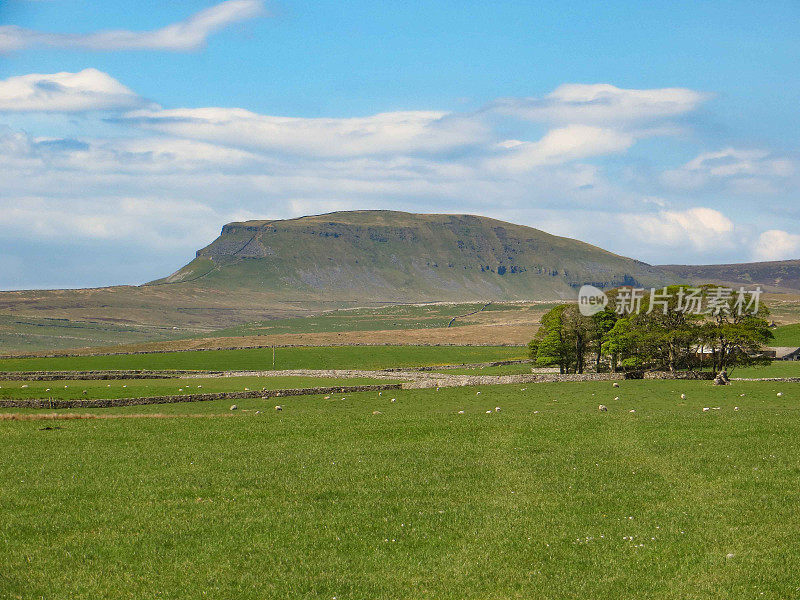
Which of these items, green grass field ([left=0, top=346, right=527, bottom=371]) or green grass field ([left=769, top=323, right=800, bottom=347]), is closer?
green grass field ([left=769, top=323, right=800, bottom=347])

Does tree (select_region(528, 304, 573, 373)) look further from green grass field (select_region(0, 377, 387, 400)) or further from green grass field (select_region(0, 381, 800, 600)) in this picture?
green grass field (select_region(0, 381, 800, 600))

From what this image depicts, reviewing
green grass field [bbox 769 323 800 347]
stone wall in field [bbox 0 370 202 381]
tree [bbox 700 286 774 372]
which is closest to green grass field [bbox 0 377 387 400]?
stone wall in field [bbox 0 370 202 381]

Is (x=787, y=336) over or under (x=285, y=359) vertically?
over

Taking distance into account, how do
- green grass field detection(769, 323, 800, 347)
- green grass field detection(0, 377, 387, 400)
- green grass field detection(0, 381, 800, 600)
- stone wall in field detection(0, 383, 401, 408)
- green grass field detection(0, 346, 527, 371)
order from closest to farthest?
green grass field detection(0, 381, 800, 600), stone wall in field detection(0, 383, 401, 408), green grass field detection(0, 377, 387, 400), green grass field detection(769, 323, 800, 347), green grass field detection(0, 346, 527, 371)

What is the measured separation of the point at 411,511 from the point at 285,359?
103996mm

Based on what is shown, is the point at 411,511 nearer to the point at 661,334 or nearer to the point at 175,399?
the point at 175,399

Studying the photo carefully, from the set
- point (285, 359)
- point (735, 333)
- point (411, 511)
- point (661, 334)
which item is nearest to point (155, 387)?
point (661, 334)

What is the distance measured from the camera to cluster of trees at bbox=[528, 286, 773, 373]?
236ft

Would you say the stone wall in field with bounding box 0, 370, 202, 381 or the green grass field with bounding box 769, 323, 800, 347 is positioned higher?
the green grass field with bounding box 769, 323, 800, 347

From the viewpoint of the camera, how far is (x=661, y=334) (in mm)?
75000

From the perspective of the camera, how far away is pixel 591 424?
32.9m

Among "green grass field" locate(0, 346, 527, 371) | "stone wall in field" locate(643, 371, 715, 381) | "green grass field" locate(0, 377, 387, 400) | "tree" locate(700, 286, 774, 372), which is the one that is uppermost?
"tree" locate(700, 286, 774, 372)

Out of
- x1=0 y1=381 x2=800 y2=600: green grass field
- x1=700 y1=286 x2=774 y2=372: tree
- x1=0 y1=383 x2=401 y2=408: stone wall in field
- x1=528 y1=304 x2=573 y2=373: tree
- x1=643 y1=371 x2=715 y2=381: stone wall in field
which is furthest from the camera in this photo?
x1=528 y1=304 x2=573 y2=373: tree

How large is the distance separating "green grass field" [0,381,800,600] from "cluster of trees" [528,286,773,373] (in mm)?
40824
